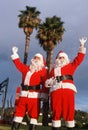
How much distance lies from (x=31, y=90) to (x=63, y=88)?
35.1 inches

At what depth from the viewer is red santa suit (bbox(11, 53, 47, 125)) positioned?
11102 mm

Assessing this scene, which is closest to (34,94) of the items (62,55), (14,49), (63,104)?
(63,104)

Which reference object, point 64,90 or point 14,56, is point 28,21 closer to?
point 14,56

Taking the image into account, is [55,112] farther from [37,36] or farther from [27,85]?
[37,36]

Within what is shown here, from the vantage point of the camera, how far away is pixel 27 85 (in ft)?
37.3

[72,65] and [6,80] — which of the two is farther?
[6,80]

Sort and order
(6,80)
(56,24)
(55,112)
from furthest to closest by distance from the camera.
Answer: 1. (56,24)
2. (6,80)
3. (55,112)

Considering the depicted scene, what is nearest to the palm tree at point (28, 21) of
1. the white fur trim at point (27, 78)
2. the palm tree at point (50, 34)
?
the palm tree at point (50, 34)

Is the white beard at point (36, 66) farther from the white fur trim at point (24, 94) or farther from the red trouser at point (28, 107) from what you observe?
the red trouser at point (28, 107)

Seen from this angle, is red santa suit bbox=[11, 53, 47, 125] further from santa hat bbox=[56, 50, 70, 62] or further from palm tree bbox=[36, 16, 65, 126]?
palm tree bbox=[36, 16, 65, 126]

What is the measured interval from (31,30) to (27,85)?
2638cm

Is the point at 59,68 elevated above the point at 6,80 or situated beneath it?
situated beneath

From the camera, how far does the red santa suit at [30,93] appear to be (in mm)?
11102

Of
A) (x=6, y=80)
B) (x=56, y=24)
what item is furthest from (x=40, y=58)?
(x=56, y=24)
